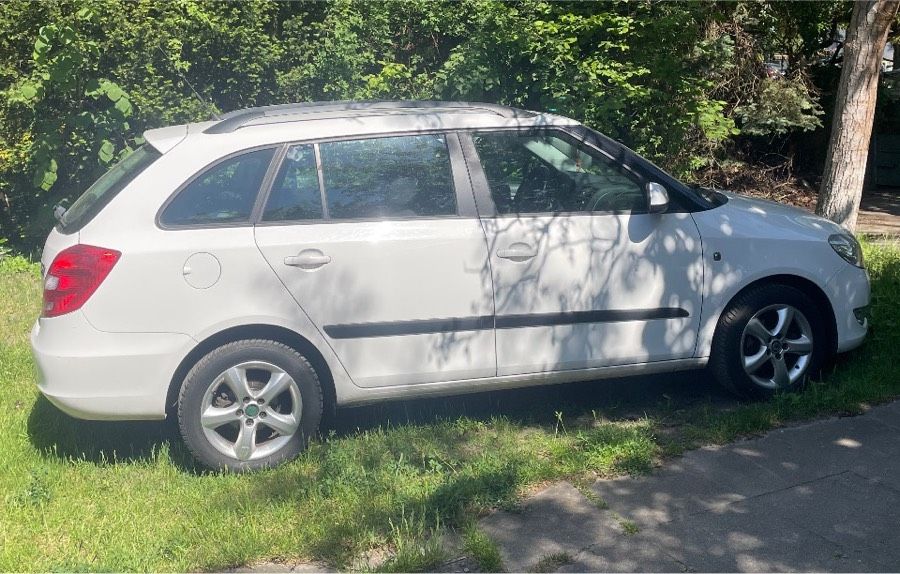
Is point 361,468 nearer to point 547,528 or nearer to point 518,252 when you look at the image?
point 547,528

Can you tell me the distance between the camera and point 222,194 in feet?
15.6

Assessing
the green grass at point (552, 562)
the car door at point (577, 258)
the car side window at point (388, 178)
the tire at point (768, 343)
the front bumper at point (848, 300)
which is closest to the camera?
the green grass at point (552, 562)

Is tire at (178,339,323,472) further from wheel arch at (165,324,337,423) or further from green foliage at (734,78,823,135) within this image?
green foliage at (734,78,823,135)

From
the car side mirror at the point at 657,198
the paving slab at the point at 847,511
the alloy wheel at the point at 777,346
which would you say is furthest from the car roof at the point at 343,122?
the paving slab at the point at 847,511

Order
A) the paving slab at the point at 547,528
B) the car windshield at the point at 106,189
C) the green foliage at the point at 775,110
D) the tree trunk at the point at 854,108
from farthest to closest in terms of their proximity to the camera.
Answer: the green foliage at the point at 775,110, the tree trunk at the point at 854,108, the car windshield at the point at 106,189, the paving slab at the point at 547,528

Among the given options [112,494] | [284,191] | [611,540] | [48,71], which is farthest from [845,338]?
[48,71]

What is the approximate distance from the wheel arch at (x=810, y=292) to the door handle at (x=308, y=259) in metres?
2.24

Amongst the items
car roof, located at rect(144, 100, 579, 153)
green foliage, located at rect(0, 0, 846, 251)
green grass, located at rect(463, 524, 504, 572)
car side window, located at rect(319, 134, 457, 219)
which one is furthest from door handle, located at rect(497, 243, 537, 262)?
green foliage, located at rect(0, 0, 846, 251)

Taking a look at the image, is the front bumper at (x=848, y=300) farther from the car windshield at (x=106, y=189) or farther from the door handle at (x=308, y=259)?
the car windshield at (x=106, y=189)

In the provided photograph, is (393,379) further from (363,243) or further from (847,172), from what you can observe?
(847,172)

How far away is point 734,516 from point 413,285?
1.86m

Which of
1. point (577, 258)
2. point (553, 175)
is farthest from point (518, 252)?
point (553, 175)

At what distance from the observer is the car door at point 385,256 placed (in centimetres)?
475

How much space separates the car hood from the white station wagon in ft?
0.06
